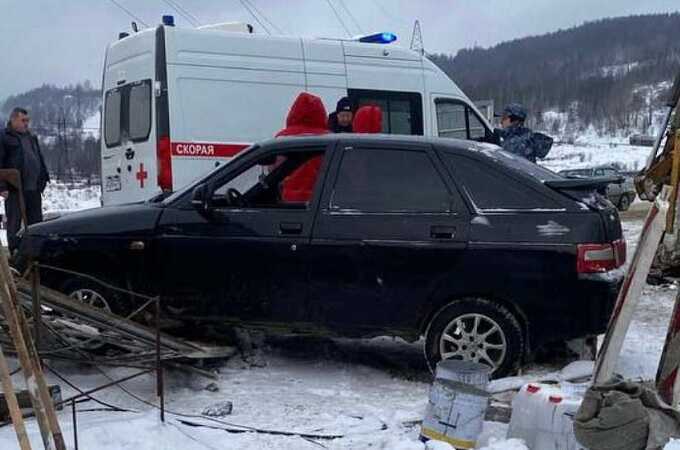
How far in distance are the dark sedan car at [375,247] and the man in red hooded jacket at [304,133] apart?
0.08 ft

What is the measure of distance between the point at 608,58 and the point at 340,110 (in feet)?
431

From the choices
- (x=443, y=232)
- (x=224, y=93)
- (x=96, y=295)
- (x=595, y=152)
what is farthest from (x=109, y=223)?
(x=595, y=152)

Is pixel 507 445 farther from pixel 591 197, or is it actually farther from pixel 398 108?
pixel 398 108

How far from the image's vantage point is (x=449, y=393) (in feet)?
11.7

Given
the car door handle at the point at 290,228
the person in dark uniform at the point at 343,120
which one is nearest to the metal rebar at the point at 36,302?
the car door handle at the point at 290,228

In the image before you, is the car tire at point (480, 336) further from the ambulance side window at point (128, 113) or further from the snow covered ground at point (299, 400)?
the ambulance side window at point (128, 113)

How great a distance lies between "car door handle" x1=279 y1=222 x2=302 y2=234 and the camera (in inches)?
187

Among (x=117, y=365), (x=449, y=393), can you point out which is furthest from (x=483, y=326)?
(x=117, y=365)

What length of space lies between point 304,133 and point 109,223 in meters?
1.91

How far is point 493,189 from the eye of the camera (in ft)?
15.2

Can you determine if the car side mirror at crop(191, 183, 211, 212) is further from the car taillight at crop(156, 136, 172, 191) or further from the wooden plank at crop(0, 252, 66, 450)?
the car taillight at crop(156, 136, 172, 191)

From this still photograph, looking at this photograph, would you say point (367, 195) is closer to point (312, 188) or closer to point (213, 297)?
point (312, 188)

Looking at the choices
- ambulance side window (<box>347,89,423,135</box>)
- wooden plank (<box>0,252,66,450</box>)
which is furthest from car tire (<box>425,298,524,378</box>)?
ambulance side window (<box>347,89,423,135</box>)

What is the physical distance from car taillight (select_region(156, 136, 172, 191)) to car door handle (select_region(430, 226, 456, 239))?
452 centimetres
